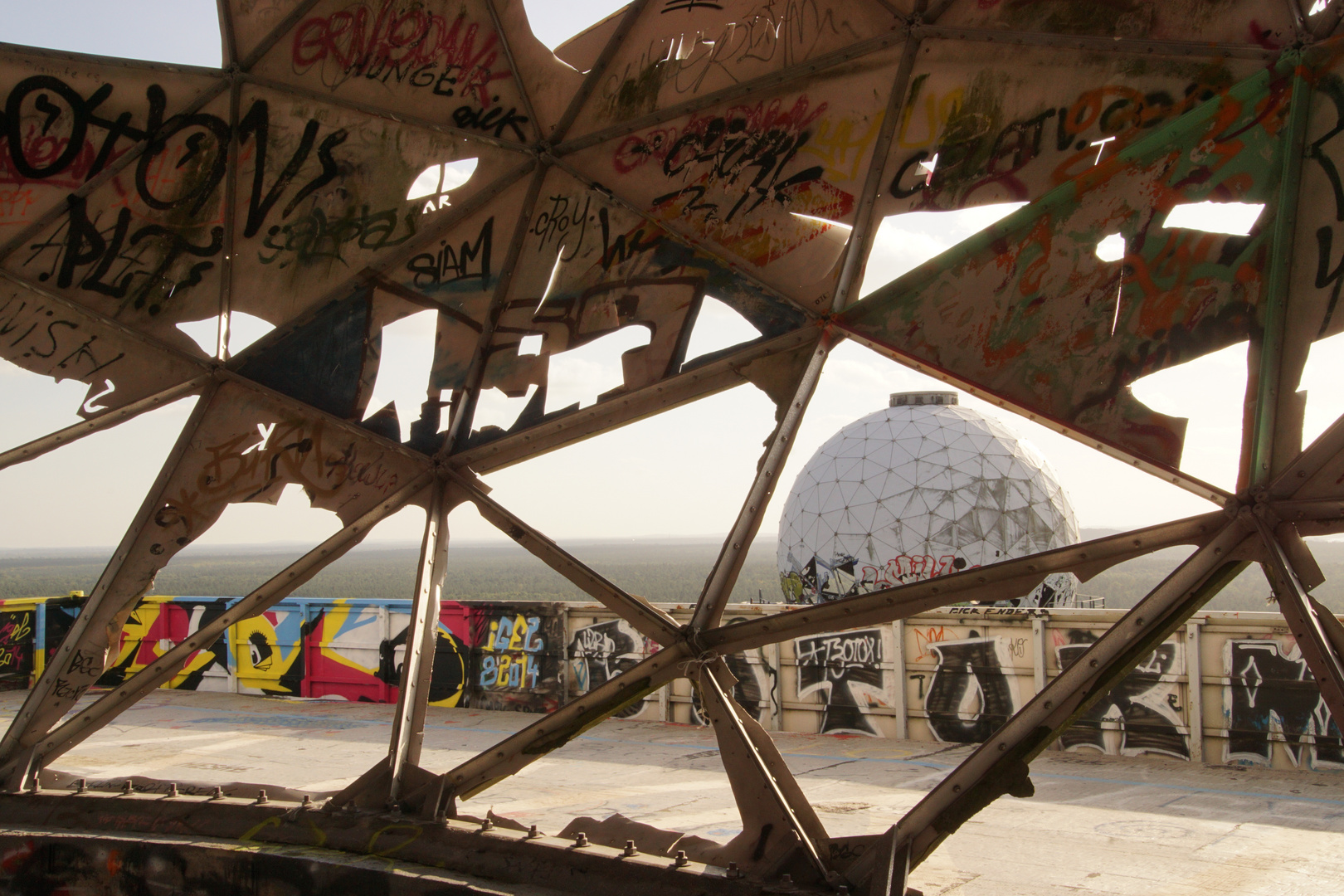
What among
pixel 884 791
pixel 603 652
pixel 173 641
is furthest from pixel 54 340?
pixel 173 641

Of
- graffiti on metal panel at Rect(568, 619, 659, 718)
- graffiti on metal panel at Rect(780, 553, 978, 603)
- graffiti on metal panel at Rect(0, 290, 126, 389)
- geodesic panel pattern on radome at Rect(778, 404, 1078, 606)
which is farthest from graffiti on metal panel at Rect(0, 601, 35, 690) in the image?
geodesic panel pattern on radome at Rect(778, 404, 1078, 606)

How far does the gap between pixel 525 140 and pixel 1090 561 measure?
4627mm

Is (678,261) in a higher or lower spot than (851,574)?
higher

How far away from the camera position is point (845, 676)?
45.1 feet

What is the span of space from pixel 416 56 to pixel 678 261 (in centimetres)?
242

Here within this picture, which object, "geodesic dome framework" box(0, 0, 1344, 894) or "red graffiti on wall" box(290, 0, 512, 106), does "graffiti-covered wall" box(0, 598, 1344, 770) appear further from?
"red graffiti on wall" box(290, 0, 512, 106)

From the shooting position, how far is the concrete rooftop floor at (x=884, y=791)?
769 centimetres

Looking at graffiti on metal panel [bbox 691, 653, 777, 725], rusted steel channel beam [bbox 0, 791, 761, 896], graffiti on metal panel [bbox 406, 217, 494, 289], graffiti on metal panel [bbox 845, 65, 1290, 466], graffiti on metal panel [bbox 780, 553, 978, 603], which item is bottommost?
rusted steel channel beam [bbox 0, 791, 761, 896]

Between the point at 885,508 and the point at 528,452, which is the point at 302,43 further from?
the point at 885,508

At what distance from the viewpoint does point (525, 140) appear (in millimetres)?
7141

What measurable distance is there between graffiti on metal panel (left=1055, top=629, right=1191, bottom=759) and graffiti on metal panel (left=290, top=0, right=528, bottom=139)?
350 inches

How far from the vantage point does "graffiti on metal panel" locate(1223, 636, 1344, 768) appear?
11.0 metres

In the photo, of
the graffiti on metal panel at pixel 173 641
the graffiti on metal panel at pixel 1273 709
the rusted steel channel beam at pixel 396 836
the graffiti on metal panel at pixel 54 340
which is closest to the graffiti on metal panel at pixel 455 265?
the graffiti on metal panel at pixel 54 340

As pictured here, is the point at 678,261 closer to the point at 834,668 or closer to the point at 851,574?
the point at 834,668
